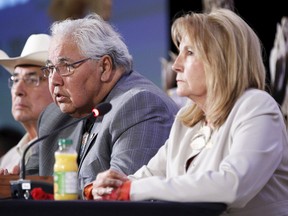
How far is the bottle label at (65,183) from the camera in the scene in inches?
100

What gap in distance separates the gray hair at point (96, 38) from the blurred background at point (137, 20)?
1.44 metres

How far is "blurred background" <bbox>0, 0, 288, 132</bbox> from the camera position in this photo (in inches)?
202

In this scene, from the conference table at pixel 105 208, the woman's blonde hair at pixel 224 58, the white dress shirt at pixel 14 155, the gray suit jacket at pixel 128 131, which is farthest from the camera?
the white dress shirt at pixel 14 155

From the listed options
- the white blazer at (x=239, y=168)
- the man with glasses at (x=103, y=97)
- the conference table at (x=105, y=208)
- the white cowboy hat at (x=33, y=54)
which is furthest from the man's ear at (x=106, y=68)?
the conference table at (x=105, y=208)

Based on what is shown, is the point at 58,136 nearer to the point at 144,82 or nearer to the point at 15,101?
the point at 144,82

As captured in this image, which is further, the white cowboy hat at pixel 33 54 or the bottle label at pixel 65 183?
the white cowboy hat at pixel 33 54

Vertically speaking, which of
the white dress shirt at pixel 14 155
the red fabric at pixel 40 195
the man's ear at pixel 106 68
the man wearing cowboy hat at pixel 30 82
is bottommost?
the white dress shirt at pixel 14 155

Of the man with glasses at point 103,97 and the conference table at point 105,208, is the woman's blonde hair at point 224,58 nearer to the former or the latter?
the conference table at point 105,208

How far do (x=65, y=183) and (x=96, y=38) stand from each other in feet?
4.10

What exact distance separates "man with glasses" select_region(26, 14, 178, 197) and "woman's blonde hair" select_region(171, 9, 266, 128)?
668 millimetres

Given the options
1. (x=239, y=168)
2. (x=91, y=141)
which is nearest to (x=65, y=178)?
(x=239, y=168)

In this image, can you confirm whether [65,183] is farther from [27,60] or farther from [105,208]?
[27,60]

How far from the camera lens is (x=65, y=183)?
256 centimetres

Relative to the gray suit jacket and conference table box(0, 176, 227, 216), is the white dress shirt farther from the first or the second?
conference table box(0, 176, 227, 216)
